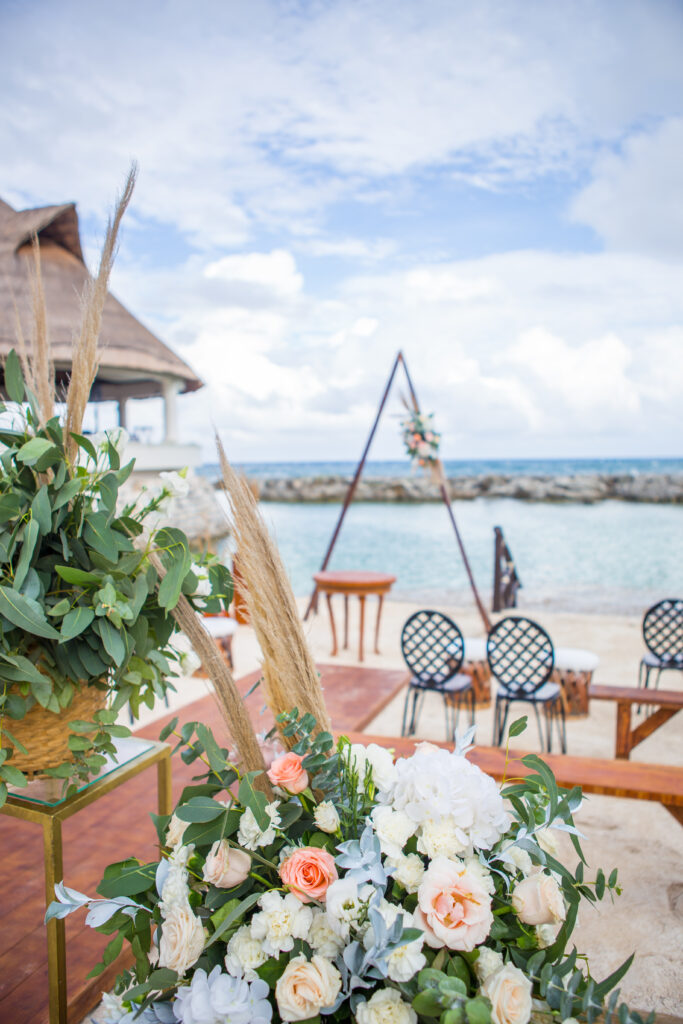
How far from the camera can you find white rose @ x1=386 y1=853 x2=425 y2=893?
749 millimetres

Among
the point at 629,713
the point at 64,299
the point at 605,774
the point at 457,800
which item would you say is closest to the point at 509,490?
the point at 64,299

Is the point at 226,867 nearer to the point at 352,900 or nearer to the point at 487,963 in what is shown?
the point at 352,900

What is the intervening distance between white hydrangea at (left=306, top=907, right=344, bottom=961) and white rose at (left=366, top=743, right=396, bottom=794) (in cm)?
18

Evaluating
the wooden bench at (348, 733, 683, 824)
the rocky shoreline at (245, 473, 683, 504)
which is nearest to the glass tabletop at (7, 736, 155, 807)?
the wooden bench at (348, 733, 683, 824)

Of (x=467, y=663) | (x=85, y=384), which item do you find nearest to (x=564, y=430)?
(x=467, y=663)

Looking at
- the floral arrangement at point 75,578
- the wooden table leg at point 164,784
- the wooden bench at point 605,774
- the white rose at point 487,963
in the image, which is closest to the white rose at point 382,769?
the white rose at point 487,963

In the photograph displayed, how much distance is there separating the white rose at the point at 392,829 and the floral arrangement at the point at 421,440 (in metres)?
4.73

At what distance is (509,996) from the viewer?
2.17 ft

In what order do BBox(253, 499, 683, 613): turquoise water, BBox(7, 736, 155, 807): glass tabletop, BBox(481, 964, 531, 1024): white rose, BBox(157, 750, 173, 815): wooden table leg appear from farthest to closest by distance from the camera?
BBox(253, 499, 683, 613): turquoise water < BBox(157, 750, 173, 815): wooden table leg < BBox(7, 736, 155, 807): glass tabletop < BBox(481, 964, 531, 1024): white rose

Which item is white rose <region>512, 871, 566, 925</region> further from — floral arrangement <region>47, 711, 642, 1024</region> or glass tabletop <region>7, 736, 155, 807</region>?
glass tabletop <region>7, 736, 155, 807</region>

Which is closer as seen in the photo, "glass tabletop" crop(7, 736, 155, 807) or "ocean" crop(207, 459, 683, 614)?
"glass tabletop" crop(7, 736, 155, 807)

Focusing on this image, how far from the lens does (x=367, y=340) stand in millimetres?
34656

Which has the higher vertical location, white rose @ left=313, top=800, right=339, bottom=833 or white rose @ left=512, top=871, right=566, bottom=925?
white rose @ left=313, top=800, right=339, bottom=833

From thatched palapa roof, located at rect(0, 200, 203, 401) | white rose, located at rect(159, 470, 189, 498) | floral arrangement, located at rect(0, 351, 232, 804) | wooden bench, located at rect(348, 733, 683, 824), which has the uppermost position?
thatched palapa roof, located at rect(0, 200, 203, 401)
